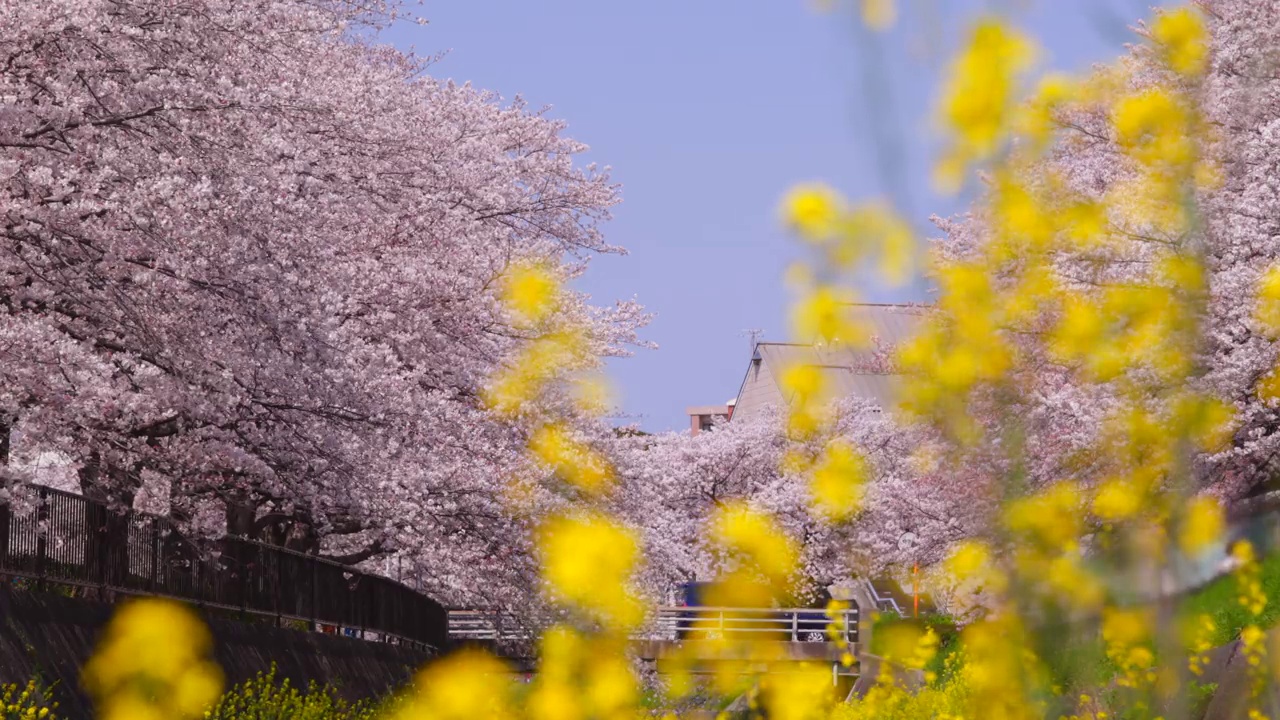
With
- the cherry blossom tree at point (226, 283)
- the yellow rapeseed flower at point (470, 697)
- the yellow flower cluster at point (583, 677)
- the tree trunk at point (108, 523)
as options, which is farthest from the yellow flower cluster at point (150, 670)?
the yellow flower cluster at point (583, 677)

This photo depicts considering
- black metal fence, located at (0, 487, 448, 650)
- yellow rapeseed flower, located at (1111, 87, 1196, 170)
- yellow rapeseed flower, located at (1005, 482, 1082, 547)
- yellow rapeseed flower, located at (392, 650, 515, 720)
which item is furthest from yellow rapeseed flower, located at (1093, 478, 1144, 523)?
black metal fence, located at (0, 487, 448, 650)

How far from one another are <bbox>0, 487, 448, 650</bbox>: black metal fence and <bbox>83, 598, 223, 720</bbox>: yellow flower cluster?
518mm

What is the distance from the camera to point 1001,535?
7.79 ft

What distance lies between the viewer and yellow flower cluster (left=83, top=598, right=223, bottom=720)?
1177 cm

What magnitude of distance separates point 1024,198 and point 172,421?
460 inches

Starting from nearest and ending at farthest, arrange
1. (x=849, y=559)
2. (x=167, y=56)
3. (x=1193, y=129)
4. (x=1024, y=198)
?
(x=1193, y=129) < (x=1024, y=198) < (x=849, y=559) < (x=167, y=56)

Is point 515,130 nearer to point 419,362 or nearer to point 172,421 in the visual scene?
point 419,362

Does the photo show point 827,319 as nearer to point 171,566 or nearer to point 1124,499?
point 1124,499

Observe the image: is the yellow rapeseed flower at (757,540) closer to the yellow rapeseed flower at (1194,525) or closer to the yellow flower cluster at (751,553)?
the yellow flower cluster at (751,553)

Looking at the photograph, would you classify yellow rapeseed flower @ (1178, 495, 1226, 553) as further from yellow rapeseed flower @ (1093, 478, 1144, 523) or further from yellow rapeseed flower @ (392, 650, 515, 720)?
yellow rapeseed flower @ (392, 650, 515, 720)

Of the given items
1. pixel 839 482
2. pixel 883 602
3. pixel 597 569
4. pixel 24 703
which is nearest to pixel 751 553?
pixel 839 482

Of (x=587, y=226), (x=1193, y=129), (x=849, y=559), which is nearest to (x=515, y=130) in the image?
(x=587, y=226)

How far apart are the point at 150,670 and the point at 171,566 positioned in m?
3.28

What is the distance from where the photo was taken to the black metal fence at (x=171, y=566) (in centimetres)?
1261
